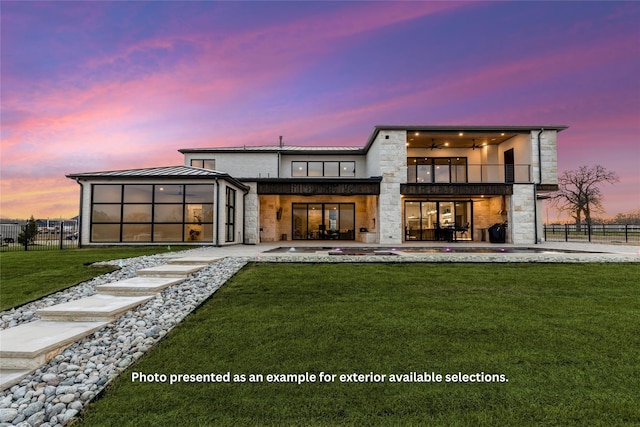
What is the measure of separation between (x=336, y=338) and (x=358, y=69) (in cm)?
1897

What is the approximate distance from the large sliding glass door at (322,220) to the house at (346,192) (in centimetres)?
6

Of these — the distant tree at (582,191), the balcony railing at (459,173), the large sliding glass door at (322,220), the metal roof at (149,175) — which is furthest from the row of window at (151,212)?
the distant tree at (582,191)

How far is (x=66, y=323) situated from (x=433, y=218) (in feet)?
56.7

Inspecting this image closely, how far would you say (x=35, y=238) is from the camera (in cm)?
1531

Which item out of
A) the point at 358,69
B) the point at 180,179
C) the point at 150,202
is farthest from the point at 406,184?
the point at 150,202

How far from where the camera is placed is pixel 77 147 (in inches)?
782

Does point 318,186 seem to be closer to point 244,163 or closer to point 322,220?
point 322,220

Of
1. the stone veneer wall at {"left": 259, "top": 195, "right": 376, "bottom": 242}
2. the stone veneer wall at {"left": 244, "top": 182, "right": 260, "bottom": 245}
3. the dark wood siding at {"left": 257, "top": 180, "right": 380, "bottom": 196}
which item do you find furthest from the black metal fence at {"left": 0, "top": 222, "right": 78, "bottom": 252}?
the dark wood siding at {"left": 257, "top": 180, "right": 380, "bottom": 196}

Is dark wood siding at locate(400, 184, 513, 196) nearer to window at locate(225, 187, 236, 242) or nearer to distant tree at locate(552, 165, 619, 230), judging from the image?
window at locate(225, 187, 236, 242)

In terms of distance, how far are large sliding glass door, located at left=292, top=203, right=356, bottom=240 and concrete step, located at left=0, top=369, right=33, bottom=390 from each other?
16.6 m

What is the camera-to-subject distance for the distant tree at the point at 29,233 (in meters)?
14.0

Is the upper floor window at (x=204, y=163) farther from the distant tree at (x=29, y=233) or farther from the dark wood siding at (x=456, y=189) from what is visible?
the dark wood siding at (x=456, y=189)

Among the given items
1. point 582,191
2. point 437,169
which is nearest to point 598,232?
point 582,191

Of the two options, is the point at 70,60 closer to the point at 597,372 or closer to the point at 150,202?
the point at 150,202
